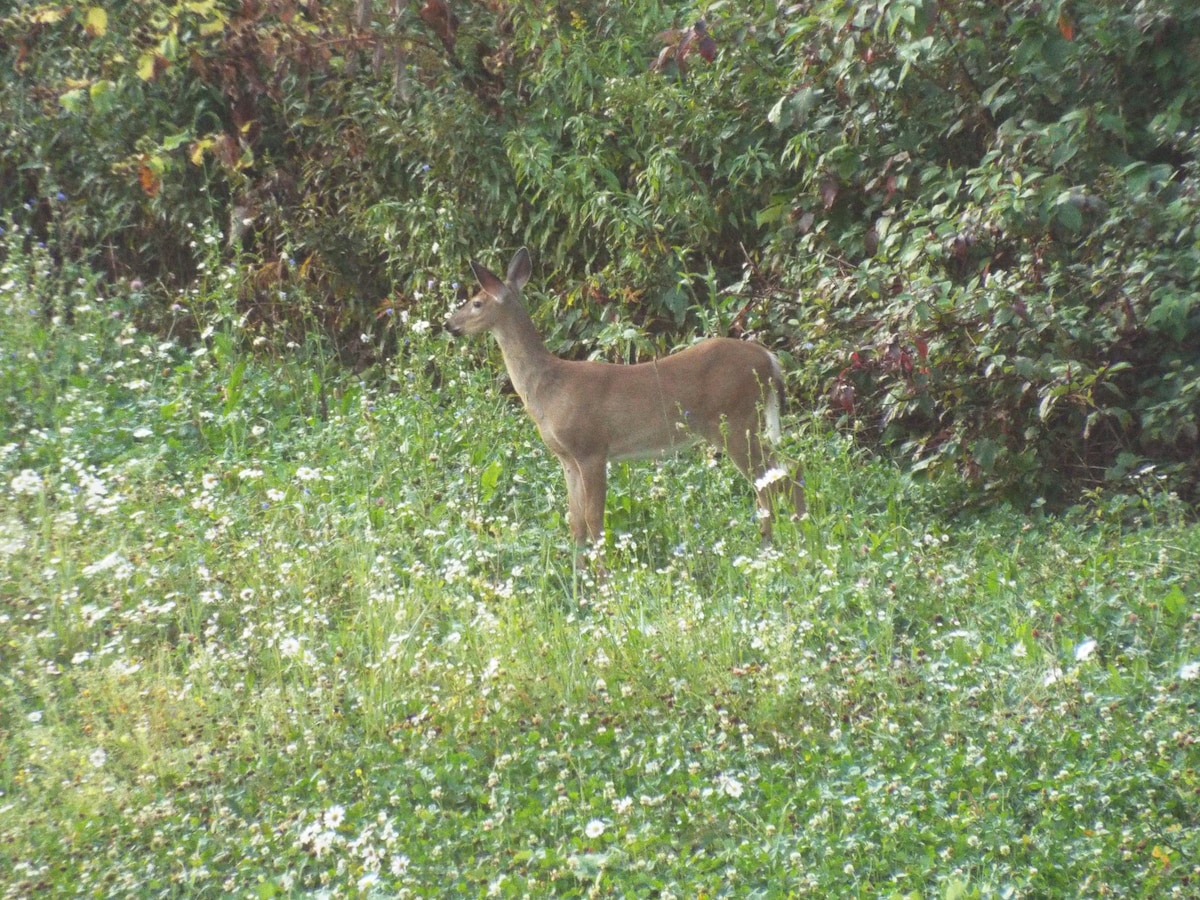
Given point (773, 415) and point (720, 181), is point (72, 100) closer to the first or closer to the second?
point (720, 181)

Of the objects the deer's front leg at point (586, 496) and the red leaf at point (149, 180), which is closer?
the deer's front leg at point (586, 496)

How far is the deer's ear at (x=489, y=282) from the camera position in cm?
685

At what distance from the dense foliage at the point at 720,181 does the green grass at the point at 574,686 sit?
0.58m

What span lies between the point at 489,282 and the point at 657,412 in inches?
41.3

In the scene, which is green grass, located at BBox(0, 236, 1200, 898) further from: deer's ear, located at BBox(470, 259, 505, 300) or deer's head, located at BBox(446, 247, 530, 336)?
deer's ear, located at BBox(470, 259, 505, 300)

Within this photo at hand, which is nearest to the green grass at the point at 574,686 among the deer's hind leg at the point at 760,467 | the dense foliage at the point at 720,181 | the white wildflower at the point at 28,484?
the white wildflower at the point at 28,484

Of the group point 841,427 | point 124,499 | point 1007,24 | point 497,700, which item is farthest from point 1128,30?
point 124,499

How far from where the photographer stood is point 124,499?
6.48 m

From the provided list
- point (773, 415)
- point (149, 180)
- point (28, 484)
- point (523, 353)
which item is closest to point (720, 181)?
point (523, 353)

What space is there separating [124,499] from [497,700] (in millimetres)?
2608

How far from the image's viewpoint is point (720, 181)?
848cm

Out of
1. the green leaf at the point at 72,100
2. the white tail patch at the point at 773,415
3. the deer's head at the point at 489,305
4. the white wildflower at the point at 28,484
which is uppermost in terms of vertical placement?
the green leaf at the point at 72,100

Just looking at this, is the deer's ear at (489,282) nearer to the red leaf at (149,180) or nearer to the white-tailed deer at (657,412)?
the white-tailed deer at (657,412)

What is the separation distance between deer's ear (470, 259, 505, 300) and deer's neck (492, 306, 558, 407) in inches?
4.3
